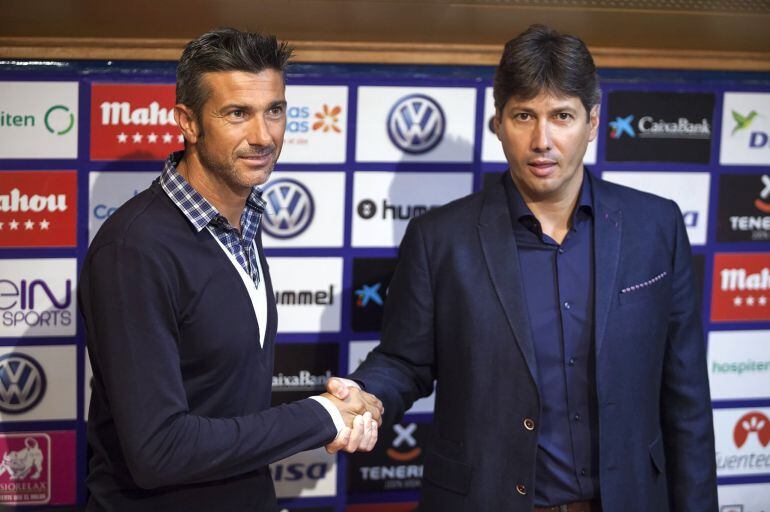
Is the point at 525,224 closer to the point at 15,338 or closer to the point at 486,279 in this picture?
the point at 486,279

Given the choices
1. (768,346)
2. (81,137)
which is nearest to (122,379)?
(81,137)

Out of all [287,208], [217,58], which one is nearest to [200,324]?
[217,58]

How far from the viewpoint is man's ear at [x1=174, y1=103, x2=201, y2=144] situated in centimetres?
214

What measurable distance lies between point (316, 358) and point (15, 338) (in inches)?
38.2

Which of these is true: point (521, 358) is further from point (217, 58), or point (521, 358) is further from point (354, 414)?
point (217, 58)

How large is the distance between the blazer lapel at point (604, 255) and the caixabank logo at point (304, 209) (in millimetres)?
996

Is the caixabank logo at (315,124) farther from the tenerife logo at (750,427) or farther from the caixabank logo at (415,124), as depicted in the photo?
the tenerife logo at (750,427)

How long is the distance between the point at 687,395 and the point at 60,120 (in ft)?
6.66

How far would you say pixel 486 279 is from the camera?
2.34 meters

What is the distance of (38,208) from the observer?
294 cm

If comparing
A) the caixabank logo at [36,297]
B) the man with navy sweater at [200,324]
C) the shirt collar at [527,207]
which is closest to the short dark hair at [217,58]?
the man with navy sweater at [200,324]

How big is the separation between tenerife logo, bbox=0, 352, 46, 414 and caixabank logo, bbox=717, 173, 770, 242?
2386 millimetres

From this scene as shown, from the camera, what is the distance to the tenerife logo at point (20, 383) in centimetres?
298

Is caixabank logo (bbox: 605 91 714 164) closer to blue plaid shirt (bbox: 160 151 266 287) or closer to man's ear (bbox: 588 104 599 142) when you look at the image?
man's ear (bbox: 588 104 599 142)
